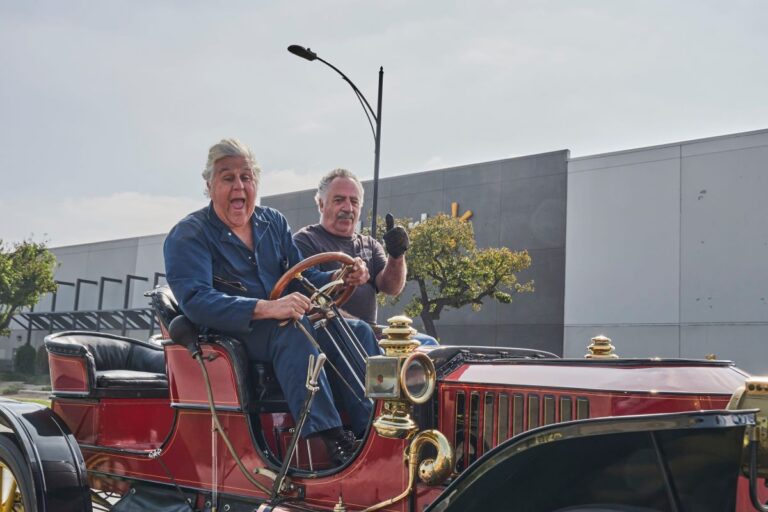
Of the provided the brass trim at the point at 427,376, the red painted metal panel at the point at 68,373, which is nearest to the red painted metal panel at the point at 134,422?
the red painted metal panel at the point at 68,373

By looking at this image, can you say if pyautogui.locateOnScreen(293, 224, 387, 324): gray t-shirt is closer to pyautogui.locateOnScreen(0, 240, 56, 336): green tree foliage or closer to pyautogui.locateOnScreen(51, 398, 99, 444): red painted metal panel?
pyautogui.locateOnScreen(51, 398, 99, 444): red painted metal panel

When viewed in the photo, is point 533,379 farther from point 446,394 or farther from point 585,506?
point 585,506

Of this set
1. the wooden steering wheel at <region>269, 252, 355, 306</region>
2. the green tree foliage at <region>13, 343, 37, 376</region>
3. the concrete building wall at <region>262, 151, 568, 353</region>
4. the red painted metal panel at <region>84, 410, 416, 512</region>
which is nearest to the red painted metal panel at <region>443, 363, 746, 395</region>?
the red painted metal panel at <region>84, 410, 416, 512</region>

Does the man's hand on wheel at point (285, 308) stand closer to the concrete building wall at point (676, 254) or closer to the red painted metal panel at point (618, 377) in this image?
the red painted metal panel at point (618, 377)

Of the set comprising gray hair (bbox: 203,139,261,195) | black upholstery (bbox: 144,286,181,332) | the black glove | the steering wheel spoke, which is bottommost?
black upholstery (bbox: 144,286,181,332)

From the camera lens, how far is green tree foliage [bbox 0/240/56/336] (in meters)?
32.5

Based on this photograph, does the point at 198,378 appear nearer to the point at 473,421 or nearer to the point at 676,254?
the point at 473,421

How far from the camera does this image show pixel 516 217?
24.6 meters

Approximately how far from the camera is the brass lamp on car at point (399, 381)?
2434mm

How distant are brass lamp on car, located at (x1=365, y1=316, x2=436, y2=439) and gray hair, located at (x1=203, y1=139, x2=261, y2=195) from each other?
135 cm

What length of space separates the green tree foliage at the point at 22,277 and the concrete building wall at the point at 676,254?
80.5 ft

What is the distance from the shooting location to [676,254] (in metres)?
20.0

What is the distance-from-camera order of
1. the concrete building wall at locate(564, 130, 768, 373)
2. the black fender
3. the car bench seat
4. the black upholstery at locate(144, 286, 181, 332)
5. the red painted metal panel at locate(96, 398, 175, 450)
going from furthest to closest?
1. the concrete building wall at locate(564, 130, 768, 373)
2. the car bench seat
3. the red painted metal panel at locate(96, 398, 175, 450)
4. the black upholstery at locate(144, 286, 181, 332)
5. the black fender

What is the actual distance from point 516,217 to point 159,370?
2110cm
